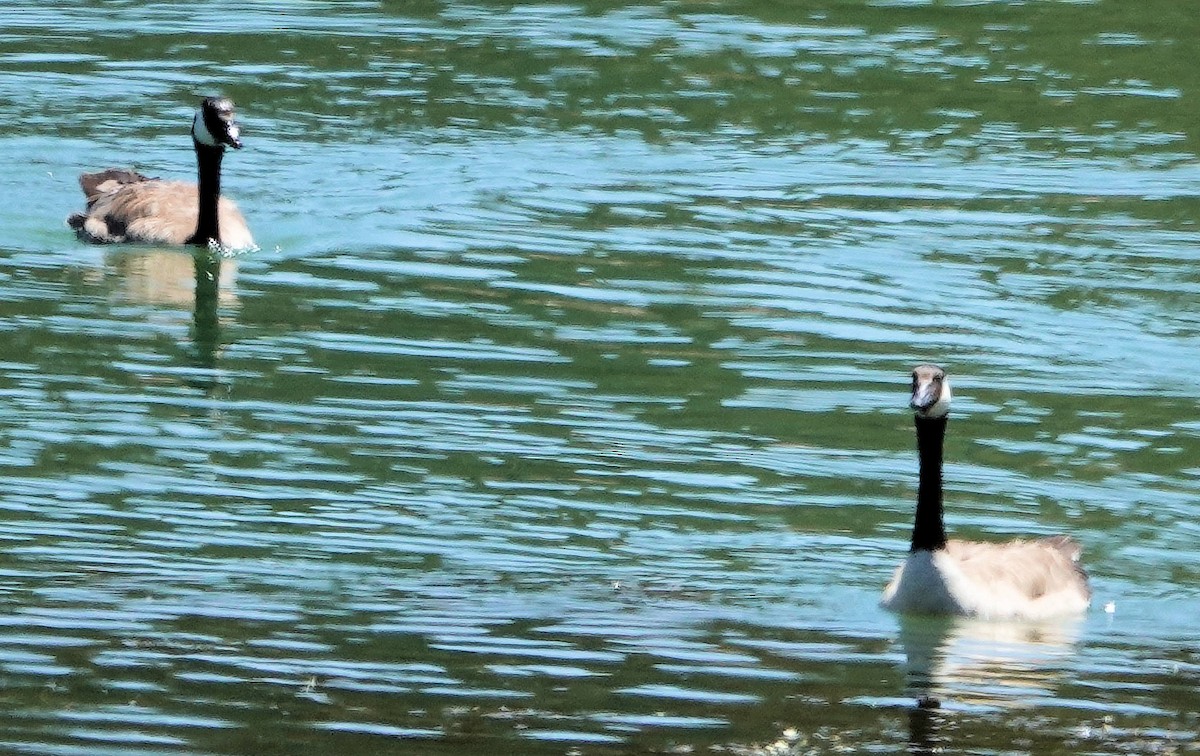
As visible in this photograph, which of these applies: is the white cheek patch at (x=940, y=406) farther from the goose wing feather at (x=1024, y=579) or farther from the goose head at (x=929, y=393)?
the goose wing feather at (x=1024, y=579)

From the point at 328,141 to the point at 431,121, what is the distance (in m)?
1.34

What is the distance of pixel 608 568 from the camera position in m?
12.2

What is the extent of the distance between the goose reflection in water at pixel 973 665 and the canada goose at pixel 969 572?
0.09 meters

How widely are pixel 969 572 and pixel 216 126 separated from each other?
11.0m

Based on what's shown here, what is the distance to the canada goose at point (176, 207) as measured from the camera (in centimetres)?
2147

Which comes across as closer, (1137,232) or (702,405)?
(702,405)

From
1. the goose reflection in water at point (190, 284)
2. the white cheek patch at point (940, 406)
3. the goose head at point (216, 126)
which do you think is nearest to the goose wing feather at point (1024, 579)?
the white cheek patch at point (940, 406)

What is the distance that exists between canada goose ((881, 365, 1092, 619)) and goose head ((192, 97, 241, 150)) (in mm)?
9769

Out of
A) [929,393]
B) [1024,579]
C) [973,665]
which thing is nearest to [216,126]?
[929,393]

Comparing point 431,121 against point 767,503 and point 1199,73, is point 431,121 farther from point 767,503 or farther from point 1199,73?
point 767,503

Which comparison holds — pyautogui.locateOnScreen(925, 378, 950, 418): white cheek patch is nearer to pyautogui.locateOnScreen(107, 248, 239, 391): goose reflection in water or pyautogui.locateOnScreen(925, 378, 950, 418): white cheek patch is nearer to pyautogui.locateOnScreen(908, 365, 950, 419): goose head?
pyautogui.locateOnScreen(908, 365, 950, 419): goose head

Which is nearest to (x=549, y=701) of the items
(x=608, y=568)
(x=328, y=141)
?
(x=608, y=568)

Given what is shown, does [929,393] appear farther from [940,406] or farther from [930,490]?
[930,490]

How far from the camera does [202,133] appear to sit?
875 inches
